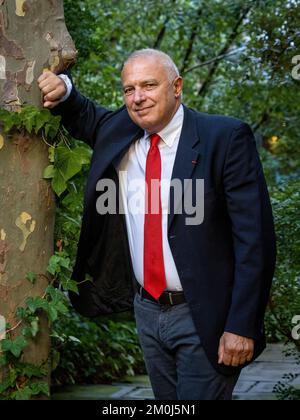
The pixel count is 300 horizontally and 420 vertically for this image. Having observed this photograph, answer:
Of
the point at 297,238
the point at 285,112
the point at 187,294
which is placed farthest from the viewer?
the point at 285,112

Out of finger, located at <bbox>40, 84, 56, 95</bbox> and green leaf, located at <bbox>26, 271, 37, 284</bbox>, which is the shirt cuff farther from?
green leaf, located at <bbox>26, 271, 37, 284</bbox>

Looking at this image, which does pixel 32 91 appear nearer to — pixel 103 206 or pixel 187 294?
pixel 103 206

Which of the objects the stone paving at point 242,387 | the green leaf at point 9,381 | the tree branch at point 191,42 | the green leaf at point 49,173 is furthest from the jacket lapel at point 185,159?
the tree branch at point 191,42

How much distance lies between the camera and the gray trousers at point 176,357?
11.5ft

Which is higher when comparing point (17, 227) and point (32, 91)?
point (32, 91)

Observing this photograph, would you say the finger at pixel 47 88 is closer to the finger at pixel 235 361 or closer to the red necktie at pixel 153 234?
the red necktie at pixel 153 234

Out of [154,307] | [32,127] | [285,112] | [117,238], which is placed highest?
[285,112]

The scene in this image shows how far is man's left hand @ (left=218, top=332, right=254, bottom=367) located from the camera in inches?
135

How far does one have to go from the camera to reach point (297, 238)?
5.68 m

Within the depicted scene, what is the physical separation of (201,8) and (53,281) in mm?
6565

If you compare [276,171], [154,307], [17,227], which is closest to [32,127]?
[17,227]

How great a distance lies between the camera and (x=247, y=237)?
3434 millimetres

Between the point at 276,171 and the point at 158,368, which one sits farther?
the point at 276,171

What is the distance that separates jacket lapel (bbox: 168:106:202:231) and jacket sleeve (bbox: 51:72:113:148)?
17.1 inches
